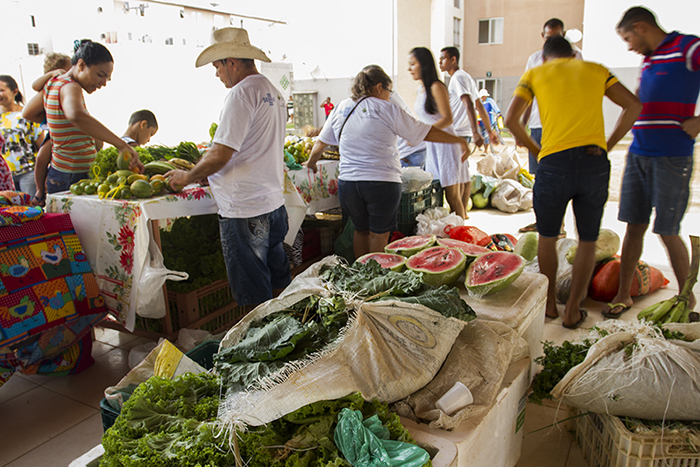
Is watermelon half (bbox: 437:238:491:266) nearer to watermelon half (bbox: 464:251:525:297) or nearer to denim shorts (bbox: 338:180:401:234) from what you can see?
watermelon half (bbox: 464:251:525:297)

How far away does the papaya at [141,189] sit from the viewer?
2.96 m

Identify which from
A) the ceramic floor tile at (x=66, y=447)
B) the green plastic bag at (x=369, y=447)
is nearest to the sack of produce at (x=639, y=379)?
the green plastic bag at (x=369, y=447)

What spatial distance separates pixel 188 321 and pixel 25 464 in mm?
1214

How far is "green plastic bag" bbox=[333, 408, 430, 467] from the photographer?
115 cm

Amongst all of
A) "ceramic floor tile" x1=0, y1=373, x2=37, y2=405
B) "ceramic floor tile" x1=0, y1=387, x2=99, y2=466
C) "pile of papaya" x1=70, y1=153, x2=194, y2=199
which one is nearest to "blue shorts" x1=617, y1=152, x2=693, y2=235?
"pile of papaya" x1=70, y1=153, x2=194, y2=199

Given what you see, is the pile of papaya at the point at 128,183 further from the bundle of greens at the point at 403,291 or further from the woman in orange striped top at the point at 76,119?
the bundle of greens at the point at 403,291

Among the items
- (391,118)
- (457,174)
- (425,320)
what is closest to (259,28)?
(457,174)

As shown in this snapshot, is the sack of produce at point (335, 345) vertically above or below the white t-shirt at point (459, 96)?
below

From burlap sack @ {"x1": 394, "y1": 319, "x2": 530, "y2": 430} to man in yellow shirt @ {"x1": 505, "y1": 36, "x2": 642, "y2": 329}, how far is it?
1.67 m

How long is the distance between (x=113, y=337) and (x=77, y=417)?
1056 millimetres

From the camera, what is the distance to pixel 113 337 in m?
3.66

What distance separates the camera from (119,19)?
1280 centimetres

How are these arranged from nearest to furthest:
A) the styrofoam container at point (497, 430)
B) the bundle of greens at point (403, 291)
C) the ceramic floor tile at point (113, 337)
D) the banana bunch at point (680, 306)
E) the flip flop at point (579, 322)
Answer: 1. the styrofoam container at point (497, 430)
2. the bundle of greens at point (403, 291)
3. the banana bunch at point (680, 306)
4. the flip flop at point (579, 322)
5. the ceramic floor tile at point (113, 337)

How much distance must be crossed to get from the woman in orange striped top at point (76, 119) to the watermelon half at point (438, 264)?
212 cm
